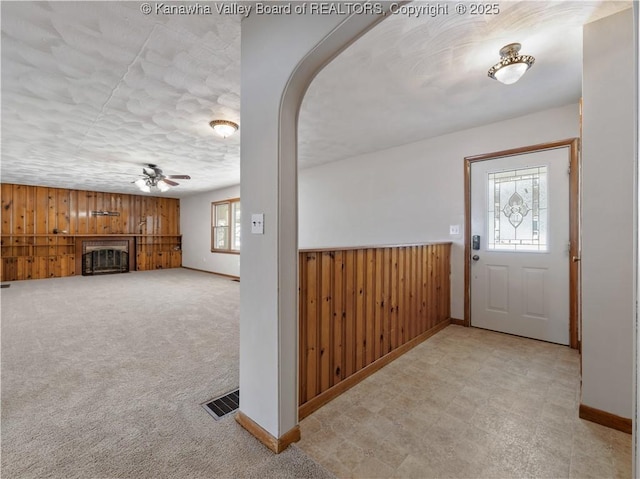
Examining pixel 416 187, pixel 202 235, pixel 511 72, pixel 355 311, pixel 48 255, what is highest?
pixel 511 72

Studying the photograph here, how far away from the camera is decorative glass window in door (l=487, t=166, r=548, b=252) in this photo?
315 cm

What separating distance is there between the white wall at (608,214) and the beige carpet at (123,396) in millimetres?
1817

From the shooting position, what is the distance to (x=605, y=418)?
1.78 m

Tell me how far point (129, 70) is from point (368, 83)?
6.36 feet

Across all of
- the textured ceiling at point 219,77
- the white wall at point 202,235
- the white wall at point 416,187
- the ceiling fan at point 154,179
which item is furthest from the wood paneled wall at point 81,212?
the white wall at point 416,187

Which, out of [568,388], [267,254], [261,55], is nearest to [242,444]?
[267,254]

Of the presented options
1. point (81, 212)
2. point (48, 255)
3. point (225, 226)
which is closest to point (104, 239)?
point (81, 212)

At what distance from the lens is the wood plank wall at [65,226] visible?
23.4ft

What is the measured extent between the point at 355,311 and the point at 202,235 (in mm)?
7400

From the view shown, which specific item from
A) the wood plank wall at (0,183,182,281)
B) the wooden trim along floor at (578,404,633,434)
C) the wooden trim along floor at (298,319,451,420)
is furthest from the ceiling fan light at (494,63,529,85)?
the wood plank wall at (0,183,182,281)

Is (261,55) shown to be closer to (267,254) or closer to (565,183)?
(267,254)

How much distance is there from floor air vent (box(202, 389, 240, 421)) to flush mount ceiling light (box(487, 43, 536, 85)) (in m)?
3.04

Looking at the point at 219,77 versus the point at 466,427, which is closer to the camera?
the point at 466,427

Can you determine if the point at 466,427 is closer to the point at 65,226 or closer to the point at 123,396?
the point at 123,396
